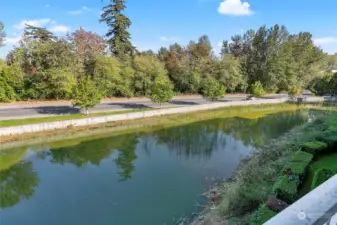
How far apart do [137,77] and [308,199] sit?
29983mm

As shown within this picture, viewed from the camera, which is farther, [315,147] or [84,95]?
[84,95]

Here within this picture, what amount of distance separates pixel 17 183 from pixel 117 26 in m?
29.6

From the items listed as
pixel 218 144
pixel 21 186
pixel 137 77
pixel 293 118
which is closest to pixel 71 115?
pixel 21 186

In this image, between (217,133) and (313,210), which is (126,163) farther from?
(313,210)

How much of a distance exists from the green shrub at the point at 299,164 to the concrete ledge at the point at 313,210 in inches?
182

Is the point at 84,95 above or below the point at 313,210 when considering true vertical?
above

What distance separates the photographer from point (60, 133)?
1614 centimetres

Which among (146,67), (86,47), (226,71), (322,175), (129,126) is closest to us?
(322,175)

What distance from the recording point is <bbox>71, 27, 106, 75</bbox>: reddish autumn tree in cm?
2730

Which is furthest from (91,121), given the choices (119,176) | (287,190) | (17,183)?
(287,190)

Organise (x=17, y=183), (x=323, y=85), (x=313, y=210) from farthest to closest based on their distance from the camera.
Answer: (x=323, y=85) → (x=17, y=183) → (x=313, y=210)

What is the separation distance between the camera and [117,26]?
35156mm

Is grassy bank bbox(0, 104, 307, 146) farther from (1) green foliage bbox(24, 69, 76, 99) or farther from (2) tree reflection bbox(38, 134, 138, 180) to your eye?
(1) green foliage bbox(24, 69, 76, 99)

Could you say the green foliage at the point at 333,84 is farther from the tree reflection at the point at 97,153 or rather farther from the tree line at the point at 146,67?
the tree reflection at the point at 97,153
